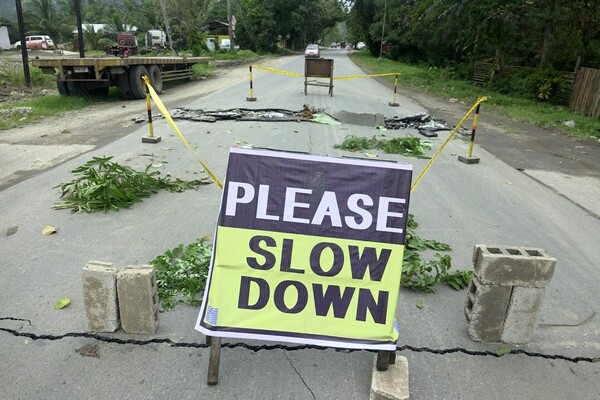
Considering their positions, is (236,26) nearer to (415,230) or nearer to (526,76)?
(526,76)

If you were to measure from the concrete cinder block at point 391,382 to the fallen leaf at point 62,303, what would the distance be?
8.20 ft

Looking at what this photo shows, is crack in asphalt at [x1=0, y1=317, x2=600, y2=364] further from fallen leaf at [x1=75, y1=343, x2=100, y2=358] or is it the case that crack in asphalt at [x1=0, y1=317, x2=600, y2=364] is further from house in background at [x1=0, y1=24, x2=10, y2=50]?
house in background at [x1=0, y1=24, x2=10, y2=50]

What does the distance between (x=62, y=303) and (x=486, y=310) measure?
3.31 m

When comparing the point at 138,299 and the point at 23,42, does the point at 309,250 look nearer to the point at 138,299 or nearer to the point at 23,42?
the point at 138,299

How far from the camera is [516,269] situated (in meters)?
3.06

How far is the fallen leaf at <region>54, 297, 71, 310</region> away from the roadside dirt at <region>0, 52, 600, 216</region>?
3906 mm

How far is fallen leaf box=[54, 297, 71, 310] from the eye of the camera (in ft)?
11.7

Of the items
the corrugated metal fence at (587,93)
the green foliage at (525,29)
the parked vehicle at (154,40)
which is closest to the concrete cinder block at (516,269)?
the corrugated metal fence at (587,93)

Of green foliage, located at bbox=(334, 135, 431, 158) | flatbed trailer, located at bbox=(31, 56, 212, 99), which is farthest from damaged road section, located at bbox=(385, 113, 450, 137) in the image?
flatbed trailer, located at bbox=(31, 56, 212, 99)

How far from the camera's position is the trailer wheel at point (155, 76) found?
1672 cm

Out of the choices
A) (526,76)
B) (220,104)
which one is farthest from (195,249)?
(526,76)

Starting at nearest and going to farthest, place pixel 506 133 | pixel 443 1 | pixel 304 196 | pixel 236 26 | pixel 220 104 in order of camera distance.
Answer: pixel 304 196 < pixel 506 133 < pixel 220 104 < pixel 443 1 < pixel 236 26

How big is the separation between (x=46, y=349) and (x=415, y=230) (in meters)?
3.92

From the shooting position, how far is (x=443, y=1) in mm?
24969
